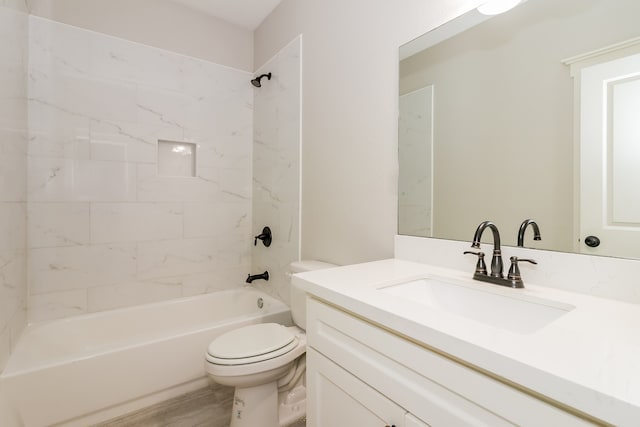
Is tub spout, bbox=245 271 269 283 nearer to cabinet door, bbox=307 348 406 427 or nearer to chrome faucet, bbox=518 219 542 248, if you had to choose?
cabinet door, bbox=307 348 406 427

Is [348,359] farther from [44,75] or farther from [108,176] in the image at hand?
[44,75]

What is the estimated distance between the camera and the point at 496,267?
3.17 ft

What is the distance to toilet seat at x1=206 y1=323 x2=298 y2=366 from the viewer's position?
4.46ft

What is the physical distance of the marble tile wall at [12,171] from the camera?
4.72 feet

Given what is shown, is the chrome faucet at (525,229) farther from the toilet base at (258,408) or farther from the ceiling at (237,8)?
the ceiling at (237,8)

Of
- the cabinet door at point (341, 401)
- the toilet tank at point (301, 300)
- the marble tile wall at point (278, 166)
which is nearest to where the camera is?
the cabinet door at point (341, 401)

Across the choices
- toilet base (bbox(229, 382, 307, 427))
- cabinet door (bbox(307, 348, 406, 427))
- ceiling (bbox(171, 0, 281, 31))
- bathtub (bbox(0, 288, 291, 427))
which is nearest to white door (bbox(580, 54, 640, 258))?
cabinet door (bbox(307, 348, 406, 427))

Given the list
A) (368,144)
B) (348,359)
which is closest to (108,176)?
(368,144)

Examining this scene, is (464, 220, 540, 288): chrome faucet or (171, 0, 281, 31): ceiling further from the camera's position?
(171, 0, 281, 31): ceiling

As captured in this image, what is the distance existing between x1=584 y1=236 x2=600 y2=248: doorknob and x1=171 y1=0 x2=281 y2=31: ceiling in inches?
97.2

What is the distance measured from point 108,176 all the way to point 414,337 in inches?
90.0

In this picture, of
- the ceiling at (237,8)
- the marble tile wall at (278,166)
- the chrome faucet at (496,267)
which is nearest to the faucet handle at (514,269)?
the chrome faucet at (496,267)

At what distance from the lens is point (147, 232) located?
224 cm

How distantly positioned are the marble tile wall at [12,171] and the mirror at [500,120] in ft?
6.30
